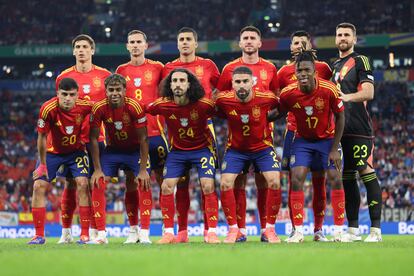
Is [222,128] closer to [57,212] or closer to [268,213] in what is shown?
[57,212]

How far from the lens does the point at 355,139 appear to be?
35.4 feet

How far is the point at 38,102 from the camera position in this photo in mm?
37625

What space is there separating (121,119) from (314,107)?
2500mm

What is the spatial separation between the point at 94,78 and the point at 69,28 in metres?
27.5

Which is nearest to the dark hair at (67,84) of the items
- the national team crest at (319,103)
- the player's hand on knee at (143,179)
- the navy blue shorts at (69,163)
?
the navy blue shorts at (69,163)

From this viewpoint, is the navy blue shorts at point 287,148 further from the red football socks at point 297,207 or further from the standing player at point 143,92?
the standing player at point 143,92

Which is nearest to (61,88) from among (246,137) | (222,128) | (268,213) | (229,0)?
(246,137)

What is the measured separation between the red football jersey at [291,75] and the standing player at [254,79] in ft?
0.39

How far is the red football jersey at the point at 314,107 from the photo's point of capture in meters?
10.3

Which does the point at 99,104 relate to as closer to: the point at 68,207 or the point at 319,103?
the point at 68,207

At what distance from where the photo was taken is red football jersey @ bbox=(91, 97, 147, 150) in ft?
35.3

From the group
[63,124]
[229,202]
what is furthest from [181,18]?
[229,202]

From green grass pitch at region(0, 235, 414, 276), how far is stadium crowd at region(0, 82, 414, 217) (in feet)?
50.0

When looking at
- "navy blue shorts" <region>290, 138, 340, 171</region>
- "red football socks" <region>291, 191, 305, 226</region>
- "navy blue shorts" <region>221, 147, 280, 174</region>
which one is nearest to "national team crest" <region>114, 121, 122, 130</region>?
"navy blue shorts" <region>221, 147, 280, 174</region>
